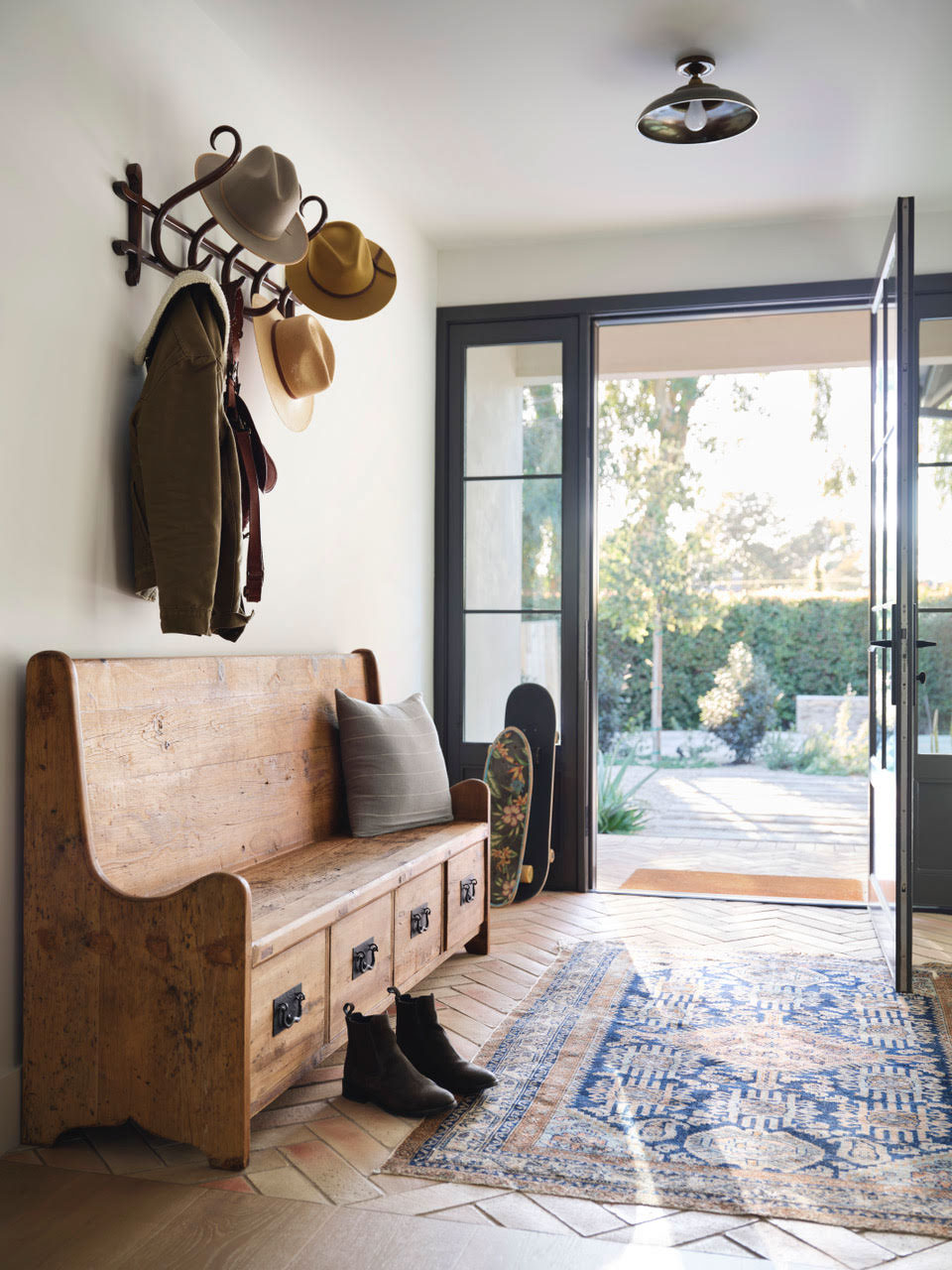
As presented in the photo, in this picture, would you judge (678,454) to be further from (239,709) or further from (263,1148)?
(263,1148)

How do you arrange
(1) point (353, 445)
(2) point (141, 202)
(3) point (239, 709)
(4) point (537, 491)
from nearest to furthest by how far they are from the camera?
1. (2) point (141, 202)
2. (3) point (239, 709)
3. (1) point (353, 445)
4. (4) point (537, 491)

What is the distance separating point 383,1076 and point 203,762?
0.83m

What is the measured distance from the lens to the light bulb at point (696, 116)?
3271 millimetres

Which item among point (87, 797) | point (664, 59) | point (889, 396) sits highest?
point (664, 59)

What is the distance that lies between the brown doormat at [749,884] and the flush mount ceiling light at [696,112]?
118 inches

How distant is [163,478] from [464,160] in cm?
215

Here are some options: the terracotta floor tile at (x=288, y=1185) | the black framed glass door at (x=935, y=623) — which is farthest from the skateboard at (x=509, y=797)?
the terracotta floor tile at (x=288, y=1185)

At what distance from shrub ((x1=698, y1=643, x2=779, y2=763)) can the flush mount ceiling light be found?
27.6 feet

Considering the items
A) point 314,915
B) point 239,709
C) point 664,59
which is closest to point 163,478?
point 239,709

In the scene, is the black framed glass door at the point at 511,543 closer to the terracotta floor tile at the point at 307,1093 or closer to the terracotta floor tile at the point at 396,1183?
the terracotta floor tile at the point at 307,1093

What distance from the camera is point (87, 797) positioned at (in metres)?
2.18

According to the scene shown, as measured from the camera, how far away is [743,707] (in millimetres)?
11352

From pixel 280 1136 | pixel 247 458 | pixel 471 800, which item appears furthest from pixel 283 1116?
pixel 247 458

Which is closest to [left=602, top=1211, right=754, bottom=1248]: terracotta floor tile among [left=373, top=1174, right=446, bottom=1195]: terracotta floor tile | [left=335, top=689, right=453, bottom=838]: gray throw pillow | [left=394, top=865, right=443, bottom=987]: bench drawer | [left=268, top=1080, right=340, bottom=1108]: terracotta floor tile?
[left=373, top=1174, right=446, bottom=1195]: terracotta floor tile
